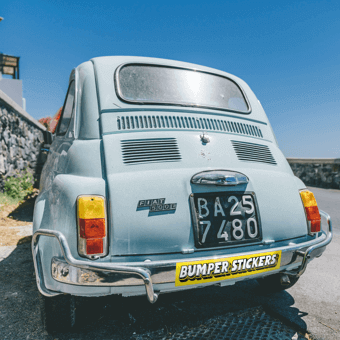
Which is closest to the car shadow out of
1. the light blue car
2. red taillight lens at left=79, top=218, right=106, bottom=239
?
the light blue car

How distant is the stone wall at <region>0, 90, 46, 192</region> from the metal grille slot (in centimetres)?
562

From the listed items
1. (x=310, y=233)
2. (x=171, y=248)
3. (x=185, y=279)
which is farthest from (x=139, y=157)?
(x=310, y=233)

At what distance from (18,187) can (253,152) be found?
6.17m

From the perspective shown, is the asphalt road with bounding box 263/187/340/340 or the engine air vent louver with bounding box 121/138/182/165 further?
the asphalt road with bounding box 263/187/340/340

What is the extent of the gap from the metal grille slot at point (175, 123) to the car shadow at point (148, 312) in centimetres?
148

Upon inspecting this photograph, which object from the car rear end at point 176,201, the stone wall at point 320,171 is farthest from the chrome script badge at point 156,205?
the stone wall at point 320,171

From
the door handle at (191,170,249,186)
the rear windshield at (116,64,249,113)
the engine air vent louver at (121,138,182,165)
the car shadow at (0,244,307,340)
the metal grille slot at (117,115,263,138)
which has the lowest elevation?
the car shadow at (0,244,307,340)

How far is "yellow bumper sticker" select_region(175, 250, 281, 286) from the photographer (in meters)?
1.73

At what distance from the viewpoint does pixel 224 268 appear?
1.82m

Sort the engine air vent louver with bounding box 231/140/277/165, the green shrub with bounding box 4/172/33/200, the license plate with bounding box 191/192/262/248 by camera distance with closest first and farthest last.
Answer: the license plate with bounding box 191/192/262/248
the engine air vent louver with bounding box 231/140/277/165
the green shrub with bounding box 4/172/33/200

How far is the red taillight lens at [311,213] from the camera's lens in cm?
223

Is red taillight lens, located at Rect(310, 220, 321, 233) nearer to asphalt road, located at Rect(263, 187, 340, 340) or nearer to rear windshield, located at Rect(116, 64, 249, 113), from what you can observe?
asphalt road, located at Rect(263, 187, 340, 340)

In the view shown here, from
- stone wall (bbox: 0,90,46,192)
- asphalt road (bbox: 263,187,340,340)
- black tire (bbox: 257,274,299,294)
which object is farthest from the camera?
stone wall (bbox: 0,90,46,192)

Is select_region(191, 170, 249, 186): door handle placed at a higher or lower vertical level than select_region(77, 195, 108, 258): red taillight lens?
higher
